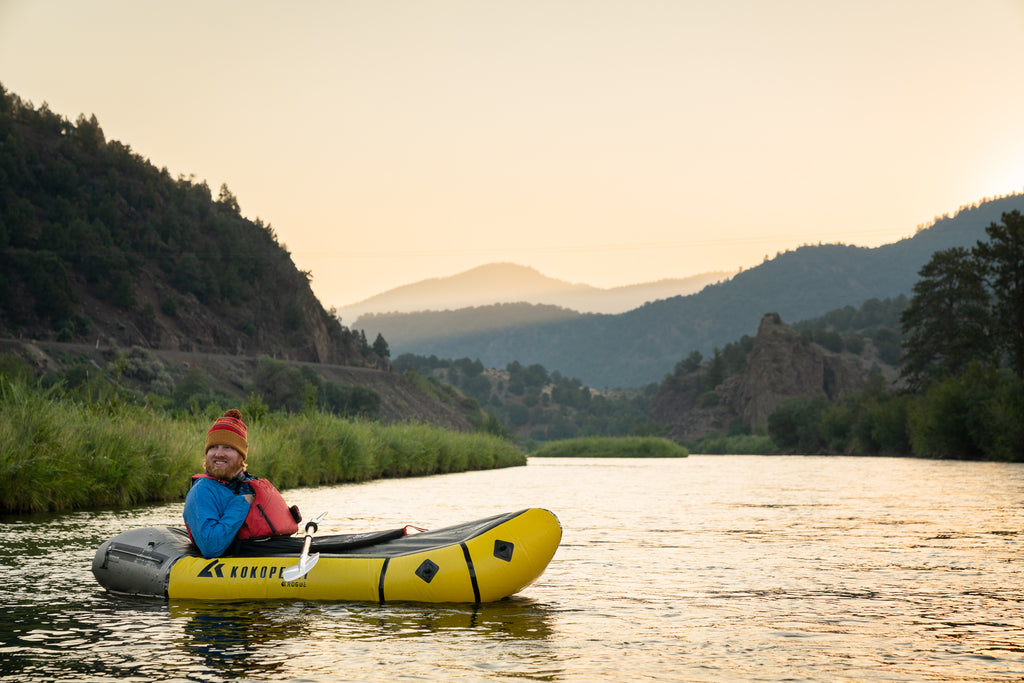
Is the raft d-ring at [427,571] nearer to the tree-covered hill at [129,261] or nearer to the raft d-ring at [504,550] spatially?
the raft d-ring at [504,550]

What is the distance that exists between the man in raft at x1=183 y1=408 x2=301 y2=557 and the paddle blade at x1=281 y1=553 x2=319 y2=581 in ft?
3.06

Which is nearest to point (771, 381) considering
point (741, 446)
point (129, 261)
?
point (741, 446)

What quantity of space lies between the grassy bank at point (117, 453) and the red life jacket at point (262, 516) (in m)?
8.09

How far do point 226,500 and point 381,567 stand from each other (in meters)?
1.63

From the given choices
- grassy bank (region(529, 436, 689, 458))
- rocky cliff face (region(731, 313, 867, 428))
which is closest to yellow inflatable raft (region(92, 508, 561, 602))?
grassy bank (region(529, 436, 689, 458))

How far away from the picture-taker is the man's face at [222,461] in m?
9.35

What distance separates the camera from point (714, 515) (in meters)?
19.7

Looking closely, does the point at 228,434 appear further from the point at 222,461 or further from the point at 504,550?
the point at 504,550

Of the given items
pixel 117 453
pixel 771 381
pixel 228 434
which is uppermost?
pixel 771 381

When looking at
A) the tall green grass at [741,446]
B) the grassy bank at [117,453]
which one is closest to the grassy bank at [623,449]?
the tall green grass at [741,446]

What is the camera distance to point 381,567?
8.84 m

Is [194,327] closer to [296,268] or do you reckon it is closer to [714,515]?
[296,268]

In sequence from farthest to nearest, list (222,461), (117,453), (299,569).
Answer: (117,453), (222,461), (299,569)

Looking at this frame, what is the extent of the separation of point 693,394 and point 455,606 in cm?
15320
